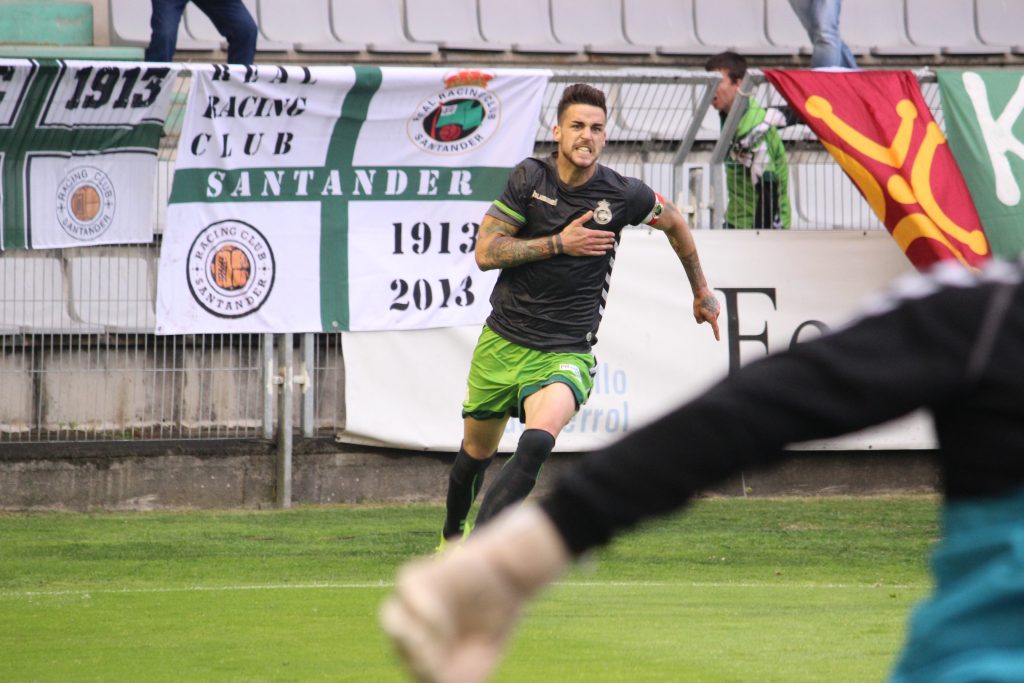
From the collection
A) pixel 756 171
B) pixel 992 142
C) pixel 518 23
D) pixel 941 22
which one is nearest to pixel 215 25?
pixel 756 171

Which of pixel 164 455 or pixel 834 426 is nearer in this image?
pixel 834 426

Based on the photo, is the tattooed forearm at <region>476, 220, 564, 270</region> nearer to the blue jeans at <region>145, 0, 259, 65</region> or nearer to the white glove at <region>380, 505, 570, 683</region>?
the blue jeans at <region>145, 0, 259, 65</region>

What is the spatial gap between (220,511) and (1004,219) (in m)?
6.59

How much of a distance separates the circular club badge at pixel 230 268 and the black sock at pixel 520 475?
445cm

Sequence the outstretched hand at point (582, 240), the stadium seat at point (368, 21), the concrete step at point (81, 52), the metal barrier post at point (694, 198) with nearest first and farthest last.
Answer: the outstretched hand at point (582, 240)
the metal barrier post at point (694, 198)
the concrete step at point (81, 52)
the stadium seat at point (368, 21)

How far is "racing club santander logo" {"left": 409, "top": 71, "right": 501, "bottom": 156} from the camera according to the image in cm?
1167

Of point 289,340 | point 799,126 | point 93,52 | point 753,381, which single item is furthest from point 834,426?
point 93,52

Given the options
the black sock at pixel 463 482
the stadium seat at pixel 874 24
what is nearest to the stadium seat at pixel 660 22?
the stadium seat at pixel 874 24

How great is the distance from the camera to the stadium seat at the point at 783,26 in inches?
704

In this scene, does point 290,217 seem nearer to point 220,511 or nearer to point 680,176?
point 220,511

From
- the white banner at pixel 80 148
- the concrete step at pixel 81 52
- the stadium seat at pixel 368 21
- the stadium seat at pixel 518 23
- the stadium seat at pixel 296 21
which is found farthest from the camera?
the stadium seat at pixel 518 23

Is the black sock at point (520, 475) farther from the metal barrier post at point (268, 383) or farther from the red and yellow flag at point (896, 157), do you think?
the red and yellow flag at point (896, 157)

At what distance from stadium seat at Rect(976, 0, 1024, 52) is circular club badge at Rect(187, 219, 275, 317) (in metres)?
10.3

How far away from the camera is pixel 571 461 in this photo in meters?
12.5
